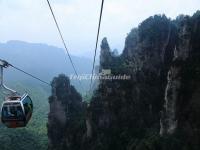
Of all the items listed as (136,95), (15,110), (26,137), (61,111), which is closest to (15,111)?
(15,110)

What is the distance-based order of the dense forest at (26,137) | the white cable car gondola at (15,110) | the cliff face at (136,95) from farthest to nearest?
the dense forest at (26,137) < the cliff face at (136,95) < the white cable car gondola at (15,110)

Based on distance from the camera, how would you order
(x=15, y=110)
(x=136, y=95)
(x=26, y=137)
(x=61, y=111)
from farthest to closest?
(x=26, y=137), (x=61, y=111), (x=136, y=95), (x=15, y=110)

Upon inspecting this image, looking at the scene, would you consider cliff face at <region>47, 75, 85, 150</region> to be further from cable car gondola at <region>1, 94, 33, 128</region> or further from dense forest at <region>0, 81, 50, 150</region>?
cable car gondola at <region>1, 94, 33, 128</region>

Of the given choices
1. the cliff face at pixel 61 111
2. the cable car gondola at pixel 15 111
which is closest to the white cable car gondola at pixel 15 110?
the cable car gondola at pixel 15 111

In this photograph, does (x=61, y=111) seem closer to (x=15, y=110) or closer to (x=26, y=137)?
(x=26, y=137)

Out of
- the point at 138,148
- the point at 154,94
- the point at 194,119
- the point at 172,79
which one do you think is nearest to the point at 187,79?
the point at 172,79

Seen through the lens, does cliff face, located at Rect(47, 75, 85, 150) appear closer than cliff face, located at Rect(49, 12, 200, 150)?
No

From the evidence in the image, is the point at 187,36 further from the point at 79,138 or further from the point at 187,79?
the point at 79,138

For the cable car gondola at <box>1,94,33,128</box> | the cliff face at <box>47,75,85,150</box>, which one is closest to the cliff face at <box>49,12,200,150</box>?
the cliff face at <box>47,75,85,150</box>

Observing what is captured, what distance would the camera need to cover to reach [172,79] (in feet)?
118

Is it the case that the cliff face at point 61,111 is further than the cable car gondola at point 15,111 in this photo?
Yes

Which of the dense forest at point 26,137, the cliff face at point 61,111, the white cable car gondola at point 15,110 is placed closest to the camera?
the white cable car gondola at point 15,110

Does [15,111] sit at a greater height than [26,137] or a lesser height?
greater

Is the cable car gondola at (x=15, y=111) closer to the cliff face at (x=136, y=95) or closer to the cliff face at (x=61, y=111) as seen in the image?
the cliff face at (x=136, y=95)
